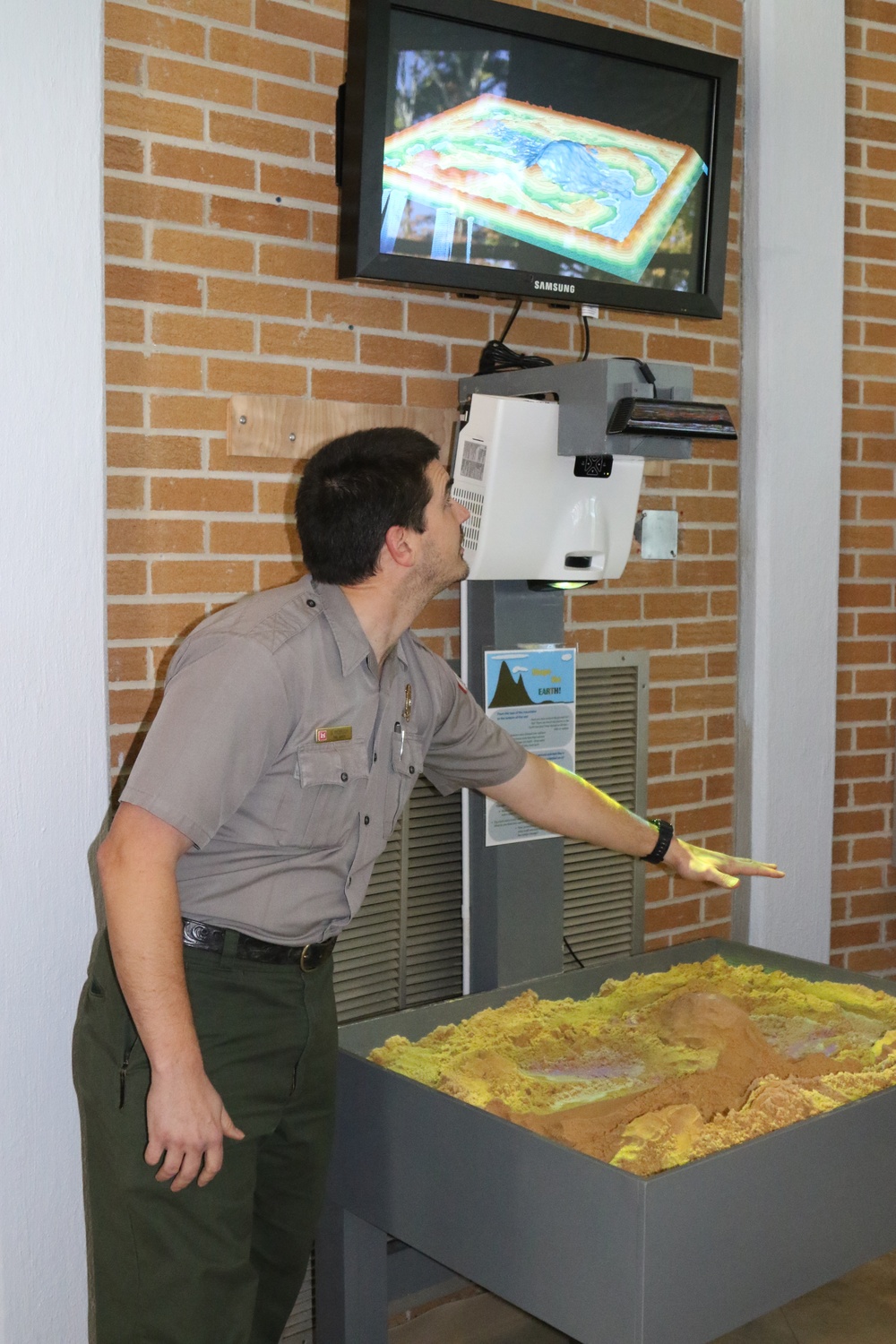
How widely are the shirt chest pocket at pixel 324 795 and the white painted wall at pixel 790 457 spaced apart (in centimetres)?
166

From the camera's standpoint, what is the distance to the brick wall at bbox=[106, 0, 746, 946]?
2328 mm

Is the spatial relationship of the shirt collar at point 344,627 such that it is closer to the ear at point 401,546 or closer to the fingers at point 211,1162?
the ear at point 401,546

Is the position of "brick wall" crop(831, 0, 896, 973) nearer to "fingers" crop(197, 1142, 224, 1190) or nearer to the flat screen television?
the flat screen television

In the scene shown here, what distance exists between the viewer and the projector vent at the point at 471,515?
2375 mm

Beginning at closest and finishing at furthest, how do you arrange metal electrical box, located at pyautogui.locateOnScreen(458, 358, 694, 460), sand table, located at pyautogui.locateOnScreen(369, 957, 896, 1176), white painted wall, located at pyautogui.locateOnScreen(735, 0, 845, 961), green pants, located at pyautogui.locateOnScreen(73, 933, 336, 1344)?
green pants, located at pyautogui.locateOnScreen(73, 933, 336, 1344) → sand table, located at pyautogui.locateOnScreen(369, 957, 896, 1176) → metal electrical box, located at pyautogui.locateOnScreen(458, 358, 694, 460) → white painted wall, located at pyautogui.locateOnScreen(735, 0, 845, 961)

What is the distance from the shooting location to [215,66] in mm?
2391

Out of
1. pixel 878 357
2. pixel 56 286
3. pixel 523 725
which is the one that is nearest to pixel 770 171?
pixel 878 357

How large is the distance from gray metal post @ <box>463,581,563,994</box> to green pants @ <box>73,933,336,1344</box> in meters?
0.68

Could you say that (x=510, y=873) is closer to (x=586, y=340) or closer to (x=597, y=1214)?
(x=597, y=1214)

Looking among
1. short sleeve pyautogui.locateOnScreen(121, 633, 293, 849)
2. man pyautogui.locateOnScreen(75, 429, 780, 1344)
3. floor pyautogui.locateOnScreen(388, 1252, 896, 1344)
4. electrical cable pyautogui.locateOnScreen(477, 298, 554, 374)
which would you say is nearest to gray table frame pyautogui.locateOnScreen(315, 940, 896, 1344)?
man pyautogui.locateOnScreen(75, 429, 780, 1344)

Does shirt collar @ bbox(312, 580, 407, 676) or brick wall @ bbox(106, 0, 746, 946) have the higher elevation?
brick wall @ bbox(106, 0, 746, 946)

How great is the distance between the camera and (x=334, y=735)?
1869 millimetres

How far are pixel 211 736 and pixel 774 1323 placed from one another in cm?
205

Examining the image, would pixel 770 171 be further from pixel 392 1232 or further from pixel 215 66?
pixel 392 1232
